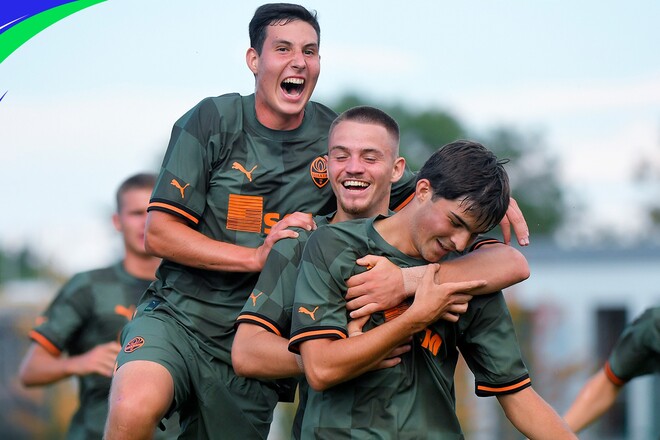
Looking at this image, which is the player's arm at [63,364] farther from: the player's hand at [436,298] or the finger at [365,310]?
the player's hand at [436,298]

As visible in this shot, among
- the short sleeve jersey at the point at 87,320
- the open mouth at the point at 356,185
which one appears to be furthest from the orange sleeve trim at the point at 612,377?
the short sleeve jersey at the point at 87,320

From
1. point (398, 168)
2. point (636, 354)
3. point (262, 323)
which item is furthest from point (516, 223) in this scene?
point (636, 354)

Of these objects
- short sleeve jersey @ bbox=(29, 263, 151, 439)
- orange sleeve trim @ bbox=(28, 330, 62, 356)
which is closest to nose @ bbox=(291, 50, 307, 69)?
short sleeve jersey @ bbox=(29, 263, 151, 439)

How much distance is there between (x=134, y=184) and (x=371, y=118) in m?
4.09

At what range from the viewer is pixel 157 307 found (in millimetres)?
6133

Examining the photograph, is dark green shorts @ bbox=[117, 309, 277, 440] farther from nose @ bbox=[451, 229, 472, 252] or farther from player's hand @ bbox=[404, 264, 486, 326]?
nose @ bbox=[451, 229, 472, 252]

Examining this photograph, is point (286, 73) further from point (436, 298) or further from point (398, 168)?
point (436, 298)

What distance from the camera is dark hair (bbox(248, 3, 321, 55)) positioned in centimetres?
616

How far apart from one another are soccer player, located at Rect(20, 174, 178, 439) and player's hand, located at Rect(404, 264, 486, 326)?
4045 millimetres

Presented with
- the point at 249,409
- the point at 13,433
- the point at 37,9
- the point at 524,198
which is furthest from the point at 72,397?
the point at 524,198

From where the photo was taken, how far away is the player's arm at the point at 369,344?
15.4ft

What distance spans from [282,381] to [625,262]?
20.4 m

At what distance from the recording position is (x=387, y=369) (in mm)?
4945

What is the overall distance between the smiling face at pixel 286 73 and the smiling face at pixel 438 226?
1285 millimetres
